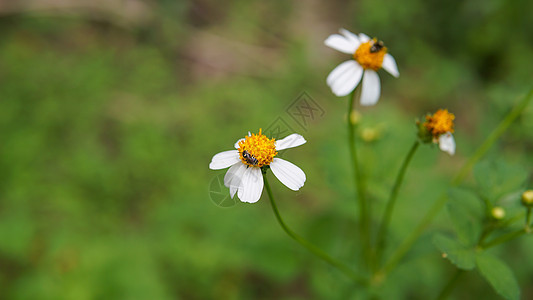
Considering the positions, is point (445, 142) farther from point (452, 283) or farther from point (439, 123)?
point (452, 283)

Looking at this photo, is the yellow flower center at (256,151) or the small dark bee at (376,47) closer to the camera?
the yellow flower center at (256,151)

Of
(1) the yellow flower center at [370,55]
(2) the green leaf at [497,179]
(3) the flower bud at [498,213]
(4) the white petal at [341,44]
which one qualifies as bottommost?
(3) the flower bud at [498,213]

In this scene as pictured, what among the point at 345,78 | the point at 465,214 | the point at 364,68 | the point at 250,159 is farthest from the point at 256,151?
the point at 465,214

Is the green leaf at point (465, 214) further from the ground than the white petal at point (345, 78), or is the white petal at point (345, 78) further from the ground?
the white petal at point (345, 78)

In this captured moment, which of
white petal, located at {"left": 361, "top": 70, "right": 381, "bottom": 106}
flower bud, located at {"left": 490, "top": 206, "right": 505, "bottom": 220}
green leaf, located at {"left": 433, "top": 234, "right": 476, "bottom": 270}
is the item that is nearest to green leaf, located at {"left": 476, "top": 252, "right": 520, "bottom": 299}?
green leaf, located at {"left": 433, "top": 234, "right": 476, "bottom": 270}

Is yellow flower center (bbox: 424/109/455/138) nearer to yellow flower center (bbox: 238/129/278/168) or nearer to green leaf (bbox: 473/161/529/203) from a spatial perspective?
green leaf (bbox: 473/161/529/203)

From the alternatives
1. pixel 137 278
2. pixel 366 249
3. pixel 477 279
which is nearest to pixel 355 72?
pixel 366 249

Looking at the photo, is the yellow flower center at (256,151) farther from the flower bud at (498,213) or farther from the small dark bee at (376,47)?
the flower bud at (498,213)

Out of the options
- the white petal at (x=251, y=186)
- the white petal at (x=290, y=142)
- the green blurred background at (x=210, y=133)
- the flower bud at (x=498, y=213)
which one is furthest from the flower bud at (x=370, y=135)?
→ the white petal at (x=251, y=186)
